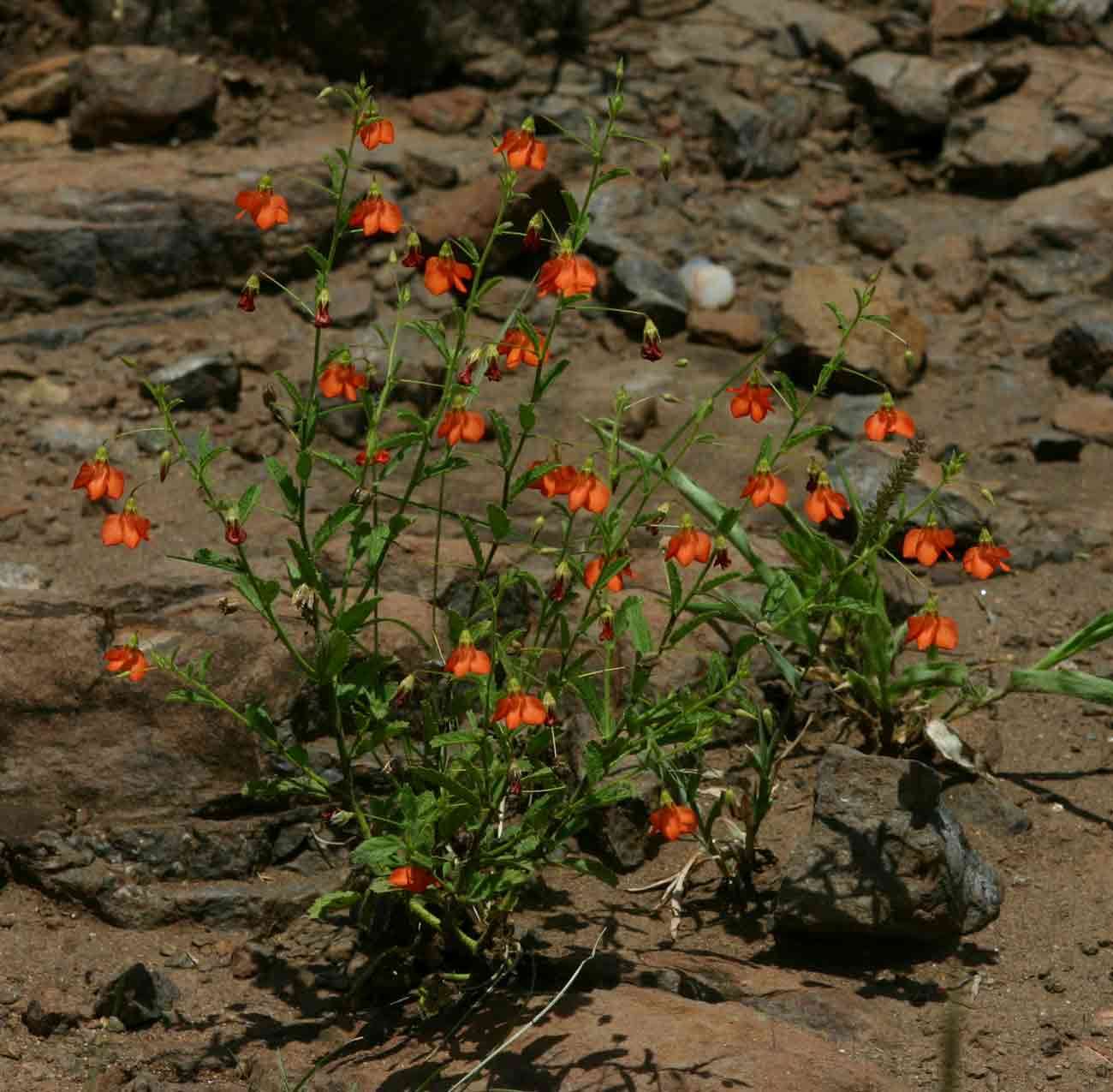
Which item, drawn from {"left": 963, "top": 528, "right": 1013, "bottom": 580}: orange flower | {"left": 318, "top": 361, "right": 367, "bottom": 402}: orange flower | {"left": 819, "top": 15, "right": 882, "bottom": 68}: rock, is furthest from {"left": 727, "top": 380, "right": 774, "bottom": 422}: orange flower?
{"left": 819, "top": 15, "right": 882, "bottom": 68}: rock

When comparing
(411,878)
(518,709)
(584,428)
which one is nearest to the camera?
(518,709)

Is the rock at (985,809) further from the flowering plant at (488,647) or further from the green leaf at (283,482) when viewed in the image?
the green leaf at (283,482)

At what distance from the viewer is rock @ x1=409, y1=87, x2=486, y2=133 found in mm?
7160

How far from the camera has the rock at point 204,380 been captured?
220 inches

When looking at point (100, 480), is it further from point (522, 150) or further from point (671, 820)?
point (671, 820)

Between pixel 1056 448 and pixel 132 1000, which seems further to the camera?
pixel 1056 448

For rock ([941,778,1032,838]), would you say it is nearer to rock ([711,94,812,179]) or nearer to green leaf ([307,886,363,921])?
green leaf ([307,886,363,921])

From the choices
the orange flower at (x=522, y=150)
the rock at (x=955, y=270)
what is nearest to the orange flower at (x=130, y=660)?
the orange flower at (x=522, y=150)

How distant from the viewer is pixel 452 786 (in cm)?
308

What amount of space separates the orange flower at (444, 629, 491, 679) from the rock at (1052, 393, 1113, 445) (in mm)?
3405

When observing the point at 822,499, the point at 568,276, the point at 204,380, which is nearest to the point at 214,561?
the point at 568,276

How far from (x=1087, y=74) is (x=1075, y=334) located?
2.07 m

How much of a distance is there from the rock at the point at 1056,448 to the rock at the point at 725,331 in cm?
116

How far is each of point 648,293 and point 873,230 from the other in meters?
1.19
